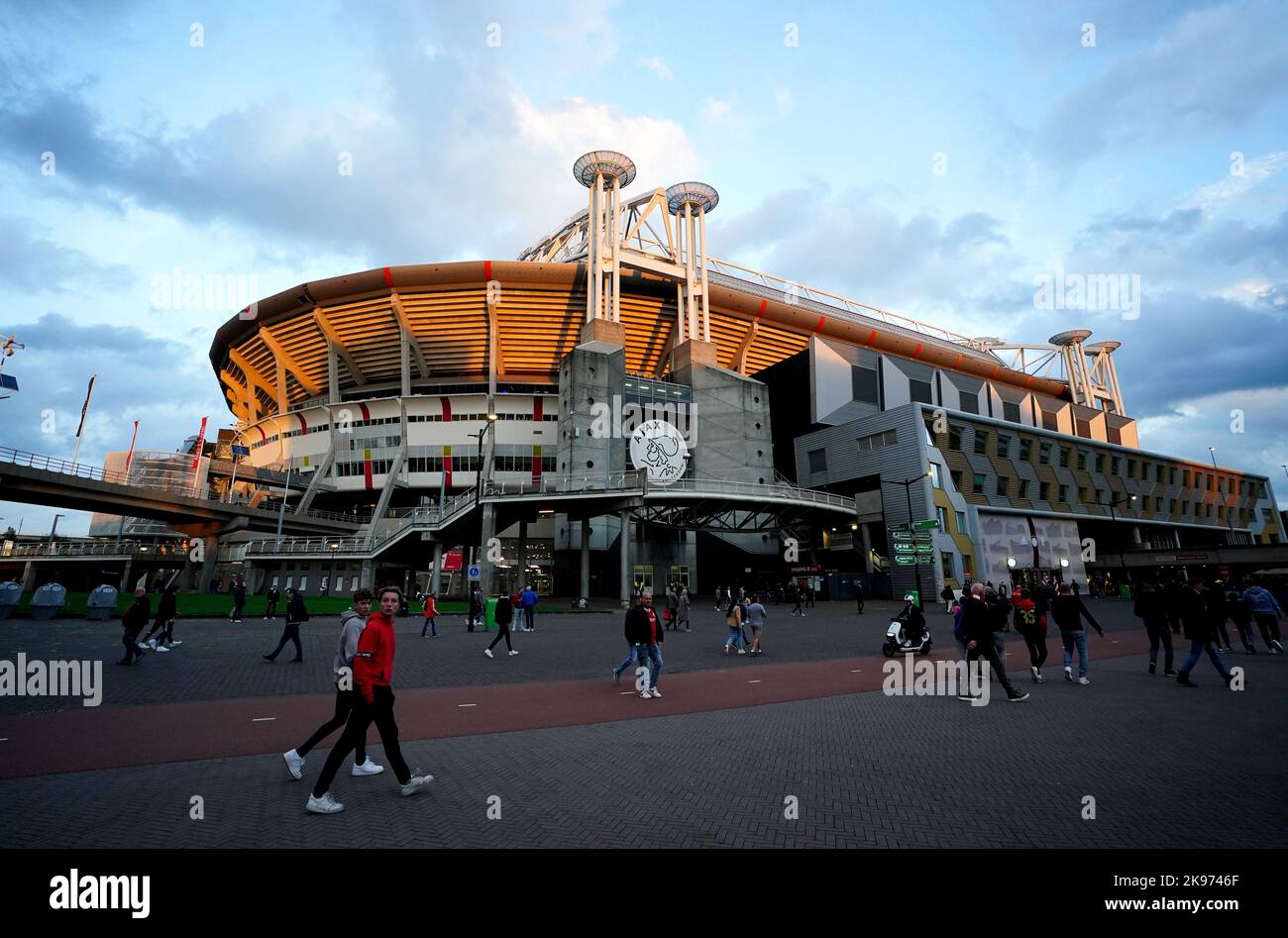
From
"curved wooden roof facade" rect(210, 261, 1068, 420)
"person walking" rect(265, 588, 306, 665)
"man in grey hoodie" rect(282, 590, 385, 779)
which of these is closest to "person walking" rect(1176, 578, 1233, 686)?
"man in grey hoodie" rect(282, 590, 385, 779)

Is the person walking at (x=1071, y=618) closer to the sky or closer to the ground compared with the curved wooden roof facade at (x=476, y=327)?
closer to the ground

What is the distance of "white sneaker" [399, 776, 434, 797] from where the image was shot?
5.34 metres

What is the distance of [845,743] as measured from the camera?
7.20 meters

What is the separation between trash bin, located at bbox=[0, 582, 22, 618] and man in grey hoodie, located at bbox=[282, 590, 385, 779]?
73.3ft

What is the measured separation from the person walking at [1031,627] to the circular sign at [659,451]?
34.8m

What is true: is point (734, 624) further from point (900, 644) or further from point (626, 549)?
→ point (626, 549)

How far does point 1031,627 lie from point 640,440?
3636 centimetres

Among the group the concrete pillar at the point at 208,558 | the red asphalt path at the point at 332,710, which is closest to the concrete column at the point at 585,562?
the red asphalt path at the point at 332,710

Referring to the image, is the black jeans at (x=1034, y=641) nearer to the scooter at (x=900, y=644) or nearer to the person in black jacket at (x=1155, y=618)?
the person in black jacket at (x=1155, y=618)

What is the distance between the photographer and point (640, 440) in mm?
46531

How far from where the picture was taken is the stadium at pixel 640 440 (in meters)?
42.6

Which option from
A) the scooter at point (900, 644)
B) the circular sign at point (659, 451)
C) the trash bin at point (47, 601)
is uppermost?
the circular sign at point (659, 451)

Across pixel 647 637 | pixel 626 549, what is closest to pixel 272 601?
pixel 647 637
